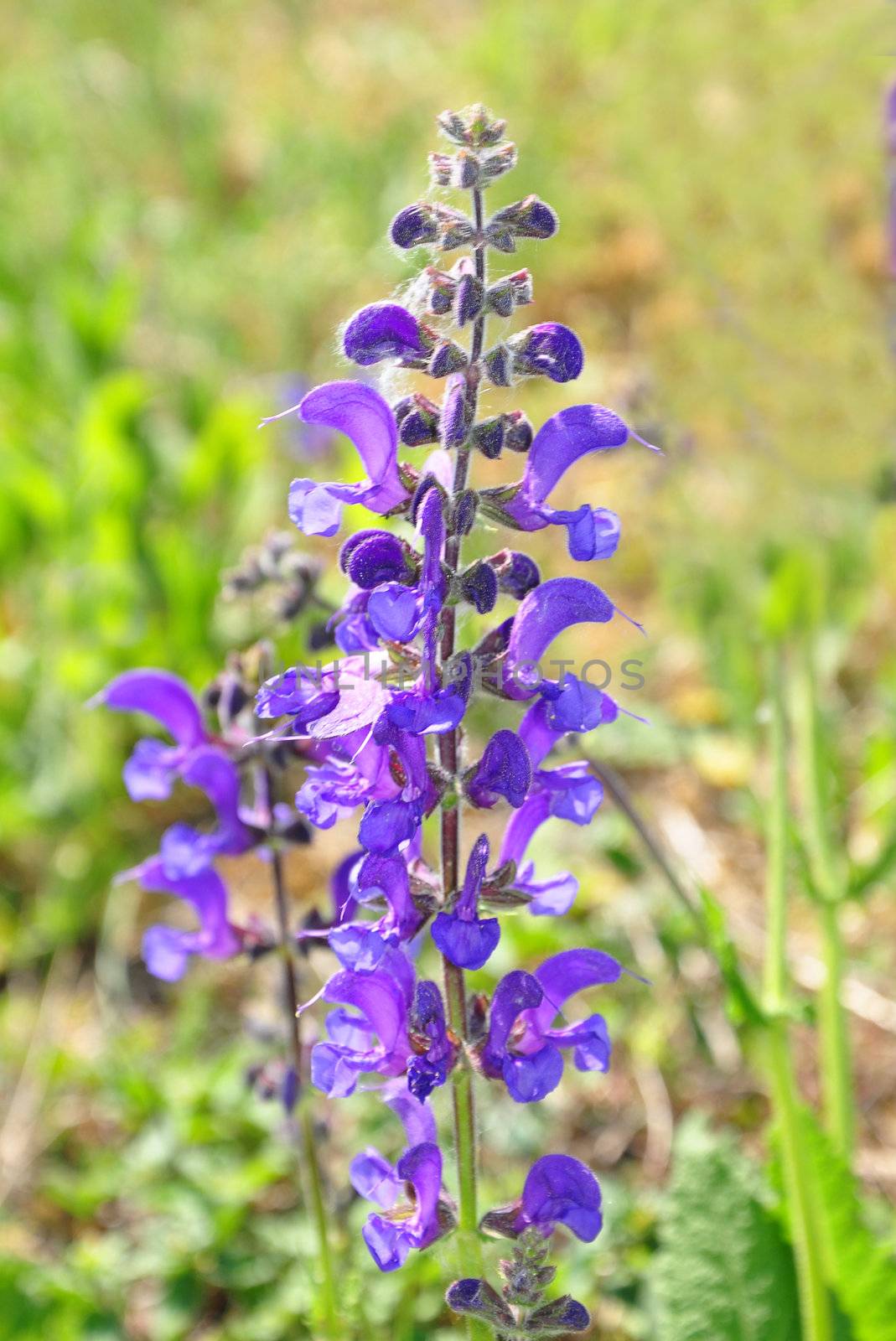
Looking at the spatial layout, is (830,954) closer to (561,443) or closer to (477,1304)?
(477,1304)

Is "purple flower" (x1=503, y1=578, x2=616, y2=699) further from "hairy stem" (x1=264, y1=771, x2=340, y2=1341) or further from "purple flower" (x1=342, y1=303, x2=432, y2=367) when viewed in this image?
"hairy stem" (x1=264, y1=771, x2=340, y2=1341)

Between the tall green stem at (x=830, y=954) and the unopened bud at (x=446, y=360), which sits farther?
the tall green stem at (x=830, y=954)

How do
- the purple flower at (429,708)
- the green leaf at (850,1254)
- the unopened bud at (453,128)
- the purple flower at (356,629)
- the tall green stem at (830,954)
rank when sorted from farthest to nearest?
the tall green stem at (830,954), the green leaf at (850,1254), the purple flower at (356,629), the unopened bud at (453,128), the purple flower at (429,708)

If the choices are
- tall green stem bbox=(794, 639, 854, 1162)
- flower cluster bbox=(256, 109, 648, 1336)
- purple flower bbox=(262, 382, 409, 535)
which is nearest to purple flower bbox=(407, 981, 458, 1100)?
flower cluster bbox=(256, 109, 648, 1336)

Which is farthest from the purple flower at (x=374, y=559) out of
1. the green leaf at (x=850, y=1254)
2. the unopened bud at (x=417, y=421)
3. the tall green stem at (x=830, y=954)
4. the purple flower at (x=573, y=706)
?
the tall green stem at (x=830, y=954)

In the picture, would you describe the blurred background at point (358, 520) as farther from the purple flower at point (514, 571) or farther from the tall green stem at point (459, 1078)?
the purple flower at point (514, 571)

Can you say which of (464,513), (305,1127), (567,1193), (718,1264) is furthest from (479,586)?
(718,1264)
